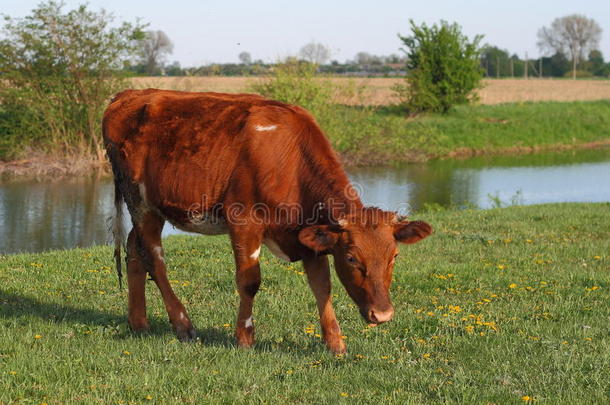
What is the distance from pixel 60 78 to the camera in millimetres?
29250

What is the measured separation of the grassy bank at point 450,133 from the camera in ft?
111

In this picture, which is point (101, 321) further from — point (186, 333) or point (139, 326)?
point (186, 333)

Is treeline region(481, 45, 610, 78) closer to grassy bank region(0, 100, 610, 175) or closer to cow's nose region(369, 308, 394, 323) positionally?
grassy bank region(0, 100, 610, 175)

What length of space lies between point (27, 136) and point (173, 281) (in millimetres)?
22295

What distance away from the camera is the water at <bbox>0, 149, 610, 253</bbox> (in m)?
19.5

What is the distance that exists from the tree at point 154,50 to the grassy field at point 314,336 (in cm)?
2224

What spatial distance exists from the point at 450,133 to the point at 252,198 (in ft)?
120

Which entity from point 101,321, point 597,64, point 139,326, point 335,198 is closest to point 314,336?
point 335,198

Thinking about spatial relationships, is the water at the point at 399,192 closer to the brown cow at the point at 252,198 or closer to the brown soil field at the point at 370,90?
the brown soil field at the point at 370,90

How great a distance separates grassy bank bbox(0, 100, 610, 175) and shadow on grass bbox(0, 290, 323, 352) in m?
20.9

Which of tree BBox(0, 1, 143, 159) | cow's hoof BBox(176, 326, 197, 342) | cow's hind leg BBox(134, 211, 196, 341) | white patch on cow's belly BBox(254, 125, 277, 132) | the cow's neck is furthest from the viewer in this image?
tree BBox(0, 1, 143, 159)

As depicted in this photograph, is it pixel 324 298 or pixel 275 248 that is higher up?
pixel 275 248

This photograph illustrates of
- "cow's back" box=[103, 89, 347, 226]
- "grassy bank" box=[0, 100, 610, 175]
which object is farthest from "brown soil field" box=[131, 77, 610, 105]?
"cow's back" box=[103, 89, 347, 226]

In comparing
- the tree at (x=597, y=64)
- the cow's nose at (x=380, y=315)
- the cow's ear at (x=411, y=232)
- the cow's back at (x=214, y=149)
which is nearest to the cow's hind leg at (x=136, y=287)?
the cow's back at (x=214, y=149)
